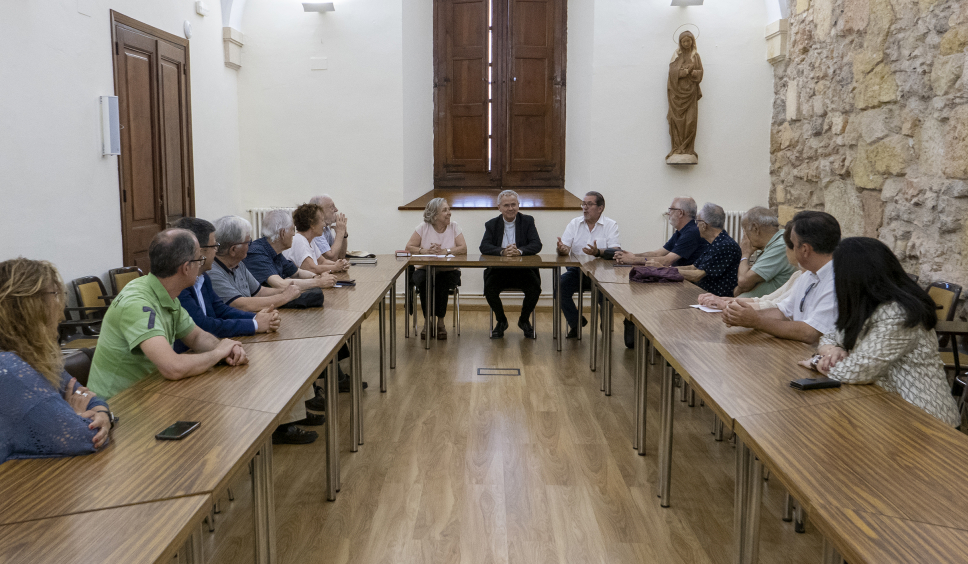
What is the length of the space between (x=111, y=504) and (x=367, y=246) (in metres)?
6.40

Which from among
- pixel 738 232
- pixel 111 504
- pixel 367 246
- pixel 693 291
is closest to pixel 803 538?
pixel 693 291

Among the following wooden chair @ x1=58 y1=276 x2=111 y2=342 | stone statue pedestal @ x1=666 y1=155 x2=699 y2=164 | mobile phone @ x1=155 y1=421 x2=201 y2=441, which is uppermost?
stone statue pedestal @ x1=666 y1=155 x2=699 y2=164

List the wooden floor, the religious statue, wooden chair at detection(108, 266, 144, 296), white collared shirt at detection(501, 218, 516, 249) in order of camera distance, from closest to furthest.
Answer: the wooden floor, wooden chair at detection(108, 266, 144, 296), white collared shirt at detection(501, 218, 516, 249), the religious statue

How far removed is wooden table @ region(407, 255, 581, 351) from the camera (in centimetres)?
601

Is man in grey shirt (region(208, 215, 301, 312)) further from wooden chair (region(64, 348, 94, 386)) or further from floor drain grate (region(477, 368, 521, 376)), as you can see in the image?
floor drain grate (region(477, 368, 521, 376))

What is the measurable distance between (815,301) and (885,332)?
74 centimetres

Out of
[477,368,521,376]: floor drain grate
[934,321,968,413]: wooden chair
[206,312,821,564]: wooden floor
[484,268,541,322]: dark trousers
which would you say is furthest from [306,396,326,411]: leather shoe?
[934,321,968,413]: wooden chair

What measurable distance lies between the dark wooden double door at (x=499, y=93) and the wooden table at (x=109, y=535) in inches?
293

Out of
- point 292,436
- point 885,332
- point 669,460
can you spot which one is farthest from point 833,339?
point 292,436

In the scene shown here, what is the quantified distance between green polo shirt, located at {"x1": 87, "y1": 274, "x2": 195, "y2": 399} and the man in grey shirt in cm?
91

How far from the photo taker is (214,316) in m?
3.23

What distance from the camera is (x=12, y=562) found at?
4.06ft

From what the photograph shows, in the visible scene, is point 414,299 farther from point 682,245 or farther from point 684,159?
point 684,159

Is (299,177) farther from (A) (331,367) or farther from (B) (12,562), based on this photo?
(B) (12,562)
